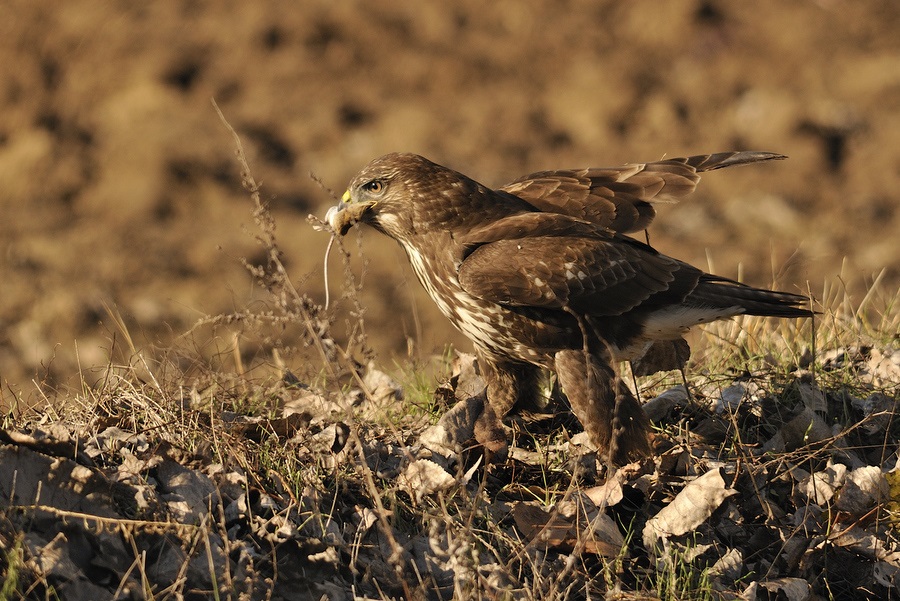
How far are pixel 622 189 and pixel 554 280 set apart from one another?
885mm

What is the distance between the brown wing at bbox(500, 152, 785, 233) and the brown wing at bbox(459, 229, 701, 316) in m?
0.31

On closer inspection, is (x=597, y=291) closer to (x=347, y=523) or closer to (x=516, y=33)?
(x=347, y=523)

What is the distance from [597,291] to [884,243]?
922 centimetres

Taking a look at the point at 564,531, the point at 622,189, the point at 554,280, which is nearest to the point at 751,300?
the point at 622,189

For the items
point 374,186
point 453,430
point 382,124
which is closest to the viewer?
point 453,430

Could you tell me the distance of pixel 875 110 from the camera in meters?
15.0

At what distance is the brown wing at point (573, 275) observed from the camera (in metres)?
4.50

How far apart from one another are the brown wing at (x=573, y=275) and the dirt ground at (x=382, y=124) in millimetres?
5958

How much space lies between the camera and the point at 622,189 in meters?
5.19

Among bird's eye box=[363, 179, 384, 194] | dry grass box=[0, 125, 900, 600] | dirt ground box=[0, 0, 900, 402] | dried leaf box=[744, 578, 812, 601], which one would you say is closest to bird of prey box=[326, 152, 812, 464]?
bird's eye box=[363, 179, 384, 194]

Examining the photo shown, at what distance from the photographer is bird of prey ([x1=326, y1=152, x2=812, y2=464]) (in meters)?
4.49

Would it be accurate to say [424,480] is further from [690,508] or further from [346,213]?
[346,213]

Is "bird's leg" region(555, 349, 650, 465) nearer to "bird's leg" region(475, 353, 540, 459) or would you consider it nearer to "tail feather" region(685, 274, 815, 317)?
"bird's leg" region(475, 353, 540, 459)

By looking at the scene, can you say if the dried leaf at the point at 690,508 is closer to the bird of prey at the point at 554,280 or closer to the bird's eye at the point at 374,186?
the bird of prey at the point at 554,280
